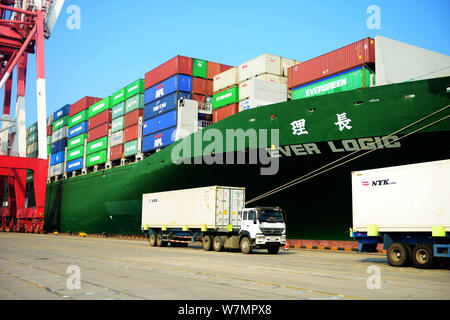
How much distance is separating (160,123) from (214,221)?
1296 cm

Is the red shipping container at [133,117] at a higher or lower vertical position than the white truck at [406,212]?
higher

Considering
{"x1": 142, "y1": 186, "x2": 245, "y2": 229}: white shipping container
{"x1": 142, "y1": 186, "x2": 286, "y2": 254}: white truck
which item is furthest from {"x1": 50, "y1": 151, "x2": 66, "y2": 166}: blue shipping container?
{"x1": 142, "y1": 186, "x2": 245, "y2": 229}: white shipping container

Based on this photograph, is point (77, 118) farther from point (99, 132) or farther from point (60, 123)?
point (99, 132)

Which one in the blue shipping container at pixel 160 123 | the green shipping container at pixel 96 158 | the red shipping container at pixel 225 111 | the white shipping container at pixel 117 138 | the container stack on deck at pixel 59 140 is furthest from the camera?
the container stack on deck at pixel 59 140

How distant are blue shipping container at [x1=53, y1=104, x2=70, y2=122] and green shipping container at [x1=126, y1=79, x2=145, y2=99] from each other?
18330mm

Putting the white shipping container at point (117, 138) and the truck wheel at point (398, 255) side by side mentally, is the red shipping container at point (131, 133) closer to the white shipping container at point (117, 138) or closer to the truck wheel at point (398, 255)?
the white shipping container at point (117, 138)

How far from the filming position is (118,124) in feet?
138

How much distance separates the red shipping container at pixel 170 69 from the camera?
109 feet

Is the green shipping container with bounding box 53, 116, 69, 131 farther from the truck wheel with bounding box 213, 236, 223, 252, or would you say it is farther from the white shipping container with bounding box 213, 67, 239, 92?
the truck wheel with bounding box 213, 236, 223, 252

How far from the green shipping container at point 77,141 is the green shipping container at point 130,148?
11792mm

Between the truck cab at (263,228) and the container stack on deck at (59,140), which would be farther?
the container stack on deck at (59,140)

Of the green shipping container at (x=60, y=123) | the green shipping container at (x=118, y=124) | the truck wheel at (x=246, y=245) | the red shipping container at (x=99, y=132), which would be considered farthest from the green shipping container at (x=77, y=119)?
the truck wheel at (x=246, y=245)
